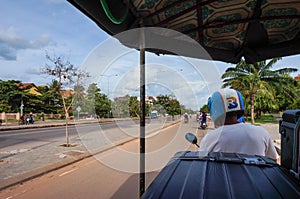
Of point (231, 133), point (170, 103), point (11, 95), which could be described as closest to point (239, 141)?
point (231, 133)

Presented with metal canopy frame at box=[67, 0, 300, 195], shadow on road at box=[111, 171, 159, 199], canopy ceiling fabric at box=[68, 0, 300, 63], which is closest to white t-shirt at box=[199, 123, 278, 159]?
metal canopy frame at box=[67, 0, 300, 195]

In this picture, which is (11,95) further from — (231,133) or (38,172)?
(231,133)

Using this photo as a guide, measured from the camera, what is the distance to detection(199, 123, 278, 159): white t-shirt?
1.77m

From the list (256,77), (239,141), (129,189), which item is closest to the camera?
(239,141)

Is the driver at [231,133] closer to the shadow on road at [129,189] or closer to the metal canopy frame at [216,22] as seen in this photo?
the metal canopy frame at [216,22]

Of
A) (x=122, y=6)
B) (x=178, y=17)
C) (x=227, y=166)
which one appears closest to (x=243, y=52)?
(x=178, y=17)

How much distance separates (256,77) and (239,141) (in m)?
22.2

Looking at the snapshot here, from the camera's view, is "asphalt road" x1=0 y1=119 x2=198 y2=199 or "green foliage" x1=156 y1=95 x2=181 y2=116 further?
"green foliage" x1=156 y1=95 x2=181 y2=116

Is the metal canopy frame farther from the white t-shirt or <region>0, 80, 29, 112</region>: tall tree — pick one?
<region>0, 80, 29, 112</region>: tall tree

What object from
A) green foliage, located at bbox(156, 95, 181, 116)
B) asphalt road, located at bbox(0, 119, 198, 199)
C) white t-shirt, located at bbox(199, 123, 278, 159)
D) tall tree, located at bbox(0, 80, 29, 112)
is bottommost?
asphalt road, located at bbox(0, 119, 198, 199)

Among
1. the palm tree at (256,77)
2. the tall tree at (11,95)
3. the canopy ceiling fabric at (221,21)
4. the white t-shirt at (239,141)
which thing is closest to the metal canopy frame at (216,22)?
the canopy ceiling fabric at (221,21)

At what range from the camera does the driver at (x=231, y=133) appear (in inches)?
69.8

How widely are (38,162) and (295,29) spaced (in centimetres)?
699

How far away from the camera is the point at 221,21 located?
8.09 feet
